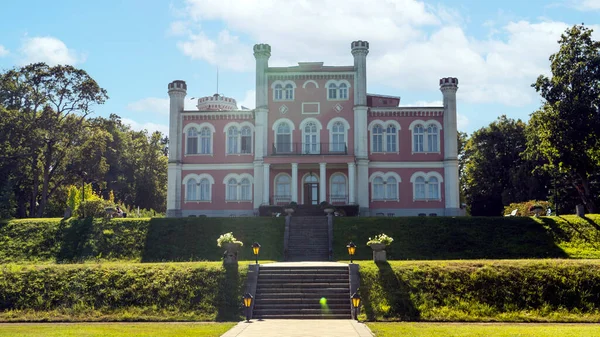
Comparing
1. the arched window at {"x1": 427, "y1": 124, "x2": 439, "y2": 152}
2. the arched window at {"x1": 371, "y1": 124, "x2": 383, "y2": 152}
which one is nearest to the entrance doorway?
the arched window at {"x1": 371, "y1": 124, "x2": 383, "y2": 152}

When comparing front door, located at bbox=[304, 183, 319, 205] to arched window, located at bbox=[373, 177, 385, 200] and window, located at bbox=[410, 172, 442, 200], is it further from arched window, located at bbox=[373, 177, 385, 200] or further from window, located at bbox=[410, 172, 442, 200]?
window, located at bbox=[410, 172, 442, 200]

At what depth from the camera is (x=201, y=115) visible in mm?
43688

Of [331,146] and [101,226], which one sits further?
[331,146]

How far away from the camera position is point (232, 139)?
43.5m

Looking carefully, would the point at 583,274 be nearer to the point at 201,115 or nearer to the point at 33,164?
the point at 201,115

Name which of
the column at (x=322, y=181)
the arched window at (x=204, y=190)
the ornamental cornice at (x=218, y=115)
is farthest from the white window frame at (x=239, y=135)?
the column at (x=322, y=181)

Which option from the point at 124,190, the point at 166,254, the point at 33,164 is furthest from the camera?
the point at 124,190

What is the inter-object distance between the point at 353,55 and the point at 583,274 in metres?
24.6

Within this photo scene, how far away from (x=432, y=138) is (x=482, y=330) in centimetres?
2706

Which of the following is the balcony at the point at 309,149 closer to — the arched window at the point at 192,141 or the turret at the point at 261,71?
the turret at the point at 261,71

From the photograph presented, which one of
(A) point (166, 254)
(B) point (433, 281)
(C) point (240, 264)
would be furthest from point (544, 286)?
(A) point (166, 254)

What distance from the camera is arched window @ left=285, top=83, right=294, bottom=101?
42844 mm

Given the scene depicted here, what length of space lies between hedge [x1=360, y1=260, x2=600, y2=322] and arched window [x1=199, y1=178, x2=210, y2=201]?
73.0ft

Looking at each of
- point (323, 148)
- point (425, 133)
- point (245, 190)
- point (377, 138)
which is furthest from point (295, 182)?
point (425, 133)
